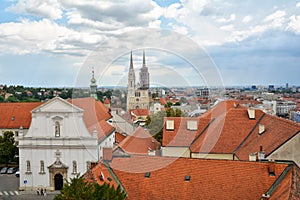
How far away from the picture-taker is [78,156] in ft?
108

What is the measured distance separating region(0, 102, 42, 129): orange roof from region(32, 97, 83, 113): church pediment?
14.7m

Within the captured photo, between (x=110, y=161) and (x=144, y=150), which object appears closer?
(x=110, y=161)

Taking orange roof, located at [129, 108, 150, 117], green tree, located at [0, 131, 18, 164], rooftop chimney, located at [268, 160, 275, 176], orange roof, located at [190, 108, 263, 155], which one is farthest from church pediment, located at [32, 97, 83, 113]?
rooftop chimney, located at [268, 160, 275, 176]

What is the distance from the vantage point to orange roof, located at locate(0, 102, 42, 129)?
1816 inches

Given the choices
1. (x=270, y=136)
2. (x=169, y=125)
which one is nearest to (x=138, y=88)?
(x=169, y=125)

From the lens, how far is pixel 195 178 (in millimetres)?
18578

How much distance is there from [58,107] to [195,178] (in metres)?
18.0

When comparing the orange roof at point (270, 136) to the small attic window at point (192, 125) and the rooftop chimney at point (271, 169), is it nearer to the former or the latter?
the small attic window at point (192, 125)

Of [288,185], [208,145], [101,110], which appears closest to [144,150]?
[208,145]

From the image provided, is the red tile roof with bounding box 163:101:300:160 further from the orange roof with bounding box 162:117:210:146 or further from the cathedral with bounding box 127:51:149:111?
the cathedral with bounding box 127:51:149:111

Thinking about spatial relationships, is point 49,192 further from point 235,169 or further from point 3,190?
point 235,169

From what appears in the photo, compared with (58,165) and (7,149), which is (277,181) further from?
(7,149)

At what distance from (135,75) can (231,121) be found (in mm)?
16130

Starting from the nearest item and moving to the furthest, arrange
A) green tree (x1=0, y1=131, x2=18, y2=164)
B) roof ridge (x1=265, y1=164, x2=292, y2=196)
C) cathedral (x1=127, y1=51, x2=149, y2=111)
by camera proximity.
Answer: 1. cathedral (x1=127, y1=51, x2=149, y2=111)
2. roof ridge (x1=265, y1=164, x2=292, y2=196)
3. green tree (x1=0, y1=131, x2=18, y2=164)
